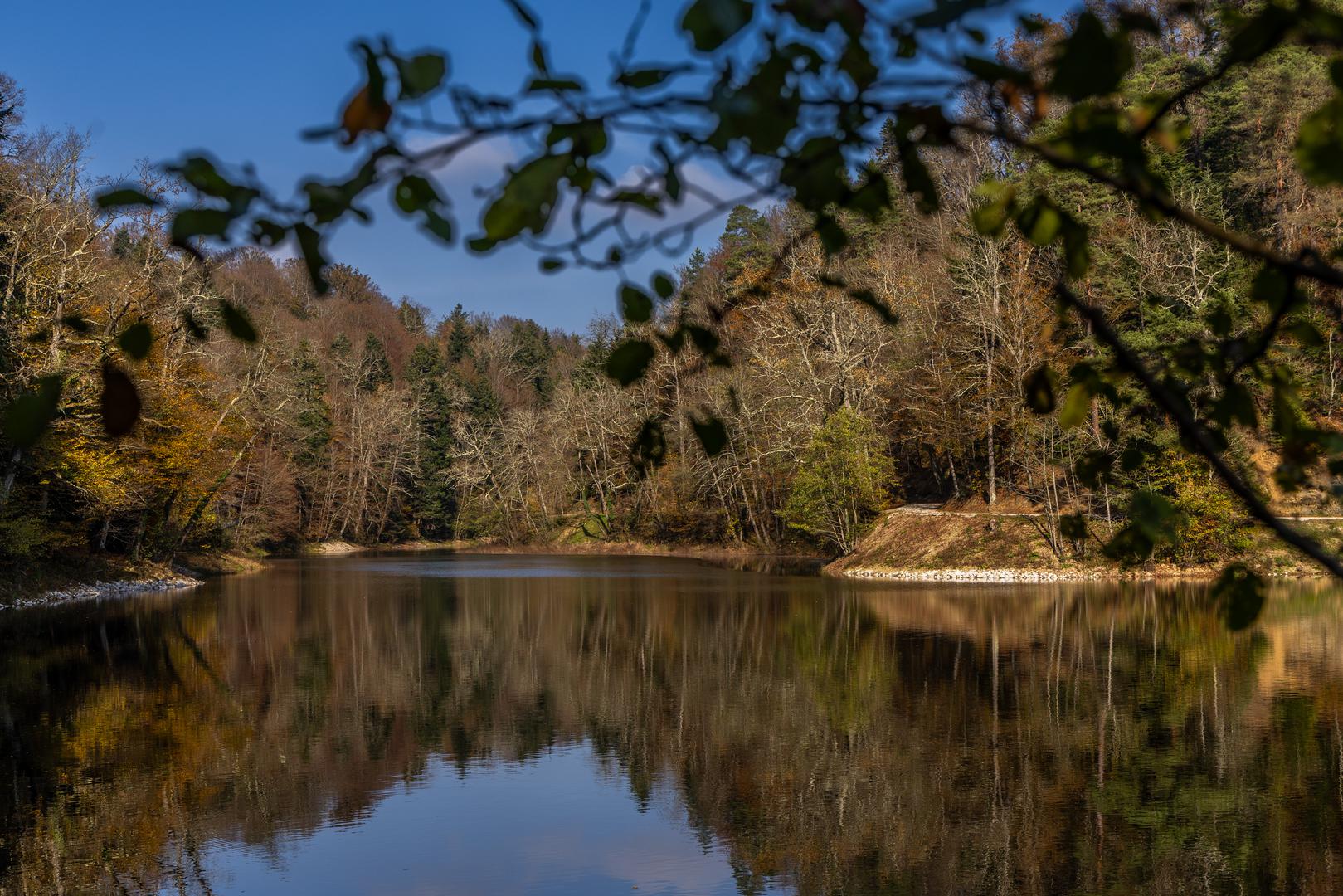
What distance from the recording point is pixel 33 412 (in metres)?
1.41

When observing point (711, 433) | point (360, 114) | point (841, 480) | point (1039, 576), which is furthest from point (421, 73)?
point (841, 480)

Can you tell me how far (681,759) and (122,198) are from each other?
393 inches

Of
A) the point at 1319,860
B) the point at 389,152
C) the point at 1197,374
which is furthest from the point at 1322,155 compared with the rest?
the point at 1319,860

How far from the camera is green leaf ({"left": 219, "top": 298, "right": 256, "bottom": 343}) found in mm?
1585

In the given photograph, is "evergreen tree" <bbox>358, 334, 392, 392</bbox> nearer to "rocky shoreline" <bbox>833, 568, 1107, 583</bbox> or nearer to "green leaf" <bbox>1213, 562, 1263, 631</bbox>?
"rocky shoreline" <bbox>833, 568, 1107, 583</bbox>

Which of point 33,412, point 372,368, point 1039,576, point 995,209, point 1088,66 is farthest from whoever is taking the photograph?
point 372,368

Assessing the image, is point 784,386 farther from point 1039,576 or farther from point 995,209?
point 995,209

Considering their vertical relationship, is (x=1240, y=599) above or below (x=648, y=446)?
below

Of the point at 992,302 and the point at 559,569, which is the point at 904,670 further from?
the point at 559,569

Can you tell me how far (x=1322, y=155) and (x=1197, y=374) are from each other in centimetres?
91

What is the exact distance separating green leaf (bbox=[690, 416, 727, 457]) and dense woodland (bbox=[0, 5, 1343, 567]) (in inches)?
445

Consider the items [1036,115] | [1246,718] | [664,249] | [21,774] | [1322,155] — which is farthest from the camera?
[1246,718]

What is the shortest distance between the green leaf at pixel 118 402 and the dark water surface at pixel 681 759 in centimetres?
638

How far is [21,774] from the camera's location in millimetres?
9906
